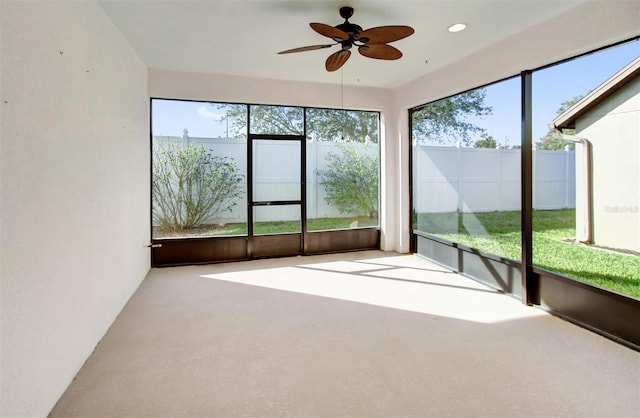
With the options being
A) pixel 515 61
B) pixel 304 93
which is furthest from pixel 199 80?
pixel 515 61

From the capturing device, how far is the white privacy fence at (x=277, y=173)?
5199mm

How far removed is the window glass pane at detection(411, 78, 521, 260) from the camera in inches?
151

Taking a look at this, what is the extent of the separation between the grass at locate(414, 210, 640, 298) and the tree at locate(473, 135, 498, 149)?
0.79 m

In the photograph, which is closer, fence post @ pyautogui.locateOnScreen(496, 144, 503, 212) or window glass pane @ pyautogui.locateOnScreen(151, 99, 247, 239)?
fence post @ pyautogui.locateOnScreen(496, 144, 503, 212)

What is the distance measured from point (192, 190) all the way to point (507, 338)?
13.8 ft

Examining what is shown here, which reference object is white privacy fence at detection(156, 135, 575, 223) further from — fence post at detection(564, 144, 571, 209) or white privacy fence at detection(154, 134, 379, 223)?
fence post at detection(564, 144, 571, 209)

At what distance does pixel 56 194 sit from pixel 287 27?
93.6 inches

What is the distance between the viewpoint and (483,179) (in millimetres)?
4309

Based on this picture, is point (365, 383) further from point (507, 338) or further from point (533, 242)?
point (533, 242)

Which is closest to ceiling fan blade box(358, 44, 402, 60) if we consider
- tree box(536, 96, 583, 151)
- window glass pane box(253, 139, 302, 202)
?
tree box(536, 96, 583, 151)

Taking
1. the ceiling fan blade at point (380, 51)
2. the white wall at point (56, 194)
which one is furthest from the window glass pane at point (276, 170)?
the ceiling fan blade at point (380, 51)

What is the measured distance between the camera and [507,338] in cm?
275

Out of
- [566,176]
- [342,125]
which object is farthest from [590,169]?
[342,125]

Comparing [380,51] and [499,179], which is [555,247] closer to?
[499,179]
